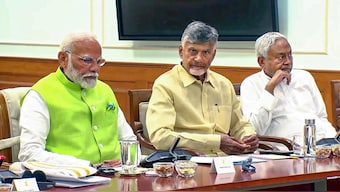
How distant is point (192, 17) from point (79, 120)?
3103 millimetres

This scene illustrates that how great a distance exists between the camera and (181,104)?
3.67 metres

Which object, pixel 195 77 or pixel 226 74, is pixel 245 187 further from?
pixel 226 74

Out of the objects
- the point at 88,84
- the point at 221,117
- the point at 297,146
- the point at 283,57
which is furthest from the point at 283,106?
the point at 88,84

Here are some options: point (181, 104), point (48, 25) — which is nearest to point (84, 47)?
point (181, 104)

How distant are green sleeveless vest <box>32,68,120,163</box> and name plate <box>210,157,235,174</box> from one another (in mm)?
769

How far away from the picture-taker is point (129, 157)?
2.68m

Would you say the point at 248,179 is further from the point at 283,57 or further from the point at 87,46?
the point at 283,57

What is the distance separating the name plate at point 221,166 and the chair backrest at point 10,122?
1.01 metres

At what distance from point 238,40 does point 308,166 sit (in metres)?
3.12

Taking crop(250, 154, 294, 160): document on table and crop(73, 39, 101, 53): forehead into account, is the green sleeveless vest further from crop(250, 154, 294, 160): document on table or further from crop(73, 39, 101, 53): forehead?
crop(250, 154, 294, 160): document on table

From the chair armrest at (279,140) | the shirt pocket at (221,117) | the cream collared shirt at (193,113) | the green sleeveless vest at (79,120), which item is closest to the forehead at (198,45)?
the cream collared shirt at (193,113)

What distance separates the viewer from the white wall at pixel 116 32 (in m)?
5.49

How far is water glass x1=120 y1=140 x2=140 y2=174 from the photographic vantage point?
2662 mm

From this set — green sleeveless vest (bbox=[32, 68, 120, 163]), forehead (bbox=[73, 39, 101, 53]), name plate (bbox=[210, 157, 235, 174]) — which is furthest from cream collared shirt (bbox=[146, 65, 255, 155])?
name plate (bbox=[210, 157, 235, 174])
